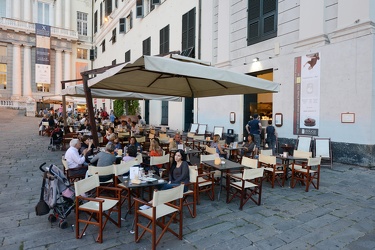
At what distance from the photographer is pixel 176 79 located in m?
6.82

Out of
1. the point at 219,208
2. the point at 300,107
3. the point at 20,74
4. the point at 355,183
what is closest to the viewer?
the point at 219,208

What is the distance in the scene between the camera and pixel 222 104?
486 inches

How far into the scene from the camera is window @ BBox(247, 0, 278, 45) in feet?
32.3

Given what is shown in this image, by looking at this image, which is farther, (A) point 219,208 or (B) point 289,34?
(B) point 289,34

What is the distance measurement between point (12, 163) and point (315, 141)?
9.50m

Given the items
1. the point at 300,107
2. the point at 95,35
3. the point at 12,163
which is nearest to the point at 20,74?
the point at 95,35

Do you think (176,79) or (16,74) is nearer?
(176,79)

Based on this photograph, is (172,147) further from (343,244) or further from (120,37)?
(120,37)

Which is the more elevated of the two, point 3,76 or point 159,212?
point 3,76

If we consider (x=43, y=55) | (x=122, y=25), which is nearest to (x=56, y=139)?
(x=122, y=25)

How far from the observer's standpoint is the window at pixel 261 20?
984 centimetres

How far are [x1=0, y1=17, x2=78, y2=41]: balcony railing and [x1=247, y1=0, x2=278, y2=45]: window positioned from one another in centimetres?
3103

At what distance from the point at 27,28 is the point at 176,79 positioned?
3298 centimetres

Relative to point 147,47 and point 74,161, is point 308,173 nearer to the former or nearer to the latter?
point 74,161
